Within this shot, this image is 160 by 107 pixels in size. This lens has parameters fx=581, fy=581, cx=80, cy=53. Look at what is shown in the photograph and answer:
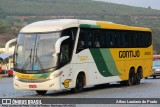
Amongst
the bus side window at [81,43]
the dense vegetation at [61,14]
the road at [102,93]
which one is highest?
the dense vegetation at [61,14]

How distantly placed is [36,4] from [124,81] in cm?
16962

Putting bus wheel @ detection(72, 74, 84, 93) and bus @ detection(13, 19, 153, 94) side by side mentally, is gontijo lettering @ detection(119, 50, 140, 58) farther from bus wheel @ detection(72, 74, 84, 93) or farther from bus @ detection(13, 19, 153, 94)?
bus wheel @ detection(72, 74, 84, 93)

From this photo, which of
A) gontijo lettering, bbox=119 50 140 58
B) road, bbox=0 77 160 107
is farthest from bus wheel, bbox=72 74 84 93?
gontijo lettering, bbox=119 50 140 58

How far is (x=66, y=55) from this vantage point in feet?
80.6

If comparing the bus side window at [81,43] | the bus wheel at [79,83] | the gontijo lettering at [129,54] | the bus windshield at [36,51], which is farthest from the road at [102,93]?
the gontijo lettering at [129,54]

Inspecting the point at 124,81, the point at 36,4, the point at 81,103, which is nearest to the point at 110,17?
the point at 36,4

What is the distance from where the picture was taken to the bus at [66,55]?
23891 mm

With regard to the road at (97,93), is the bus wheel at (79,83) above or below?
above

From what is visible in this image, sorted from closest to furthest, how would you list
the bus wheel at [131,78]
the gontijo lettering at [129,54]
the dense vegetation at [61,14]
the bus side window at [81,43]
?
1. the bus side window at [81,43]
2. the gontijo lettering at [129,54]
3. the bus wheel at [131,78]
4. the dense vegetation at [61,14]

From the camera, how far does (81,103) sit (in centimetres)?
1983

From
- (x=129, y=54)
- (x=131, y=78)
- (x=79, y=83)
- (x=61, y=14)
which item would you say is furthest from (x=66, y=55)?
(x=61, y=14)

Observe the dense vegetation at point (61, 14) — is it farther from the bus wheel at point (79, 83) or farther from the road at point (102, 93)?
the bus wheel at point (79, 83)

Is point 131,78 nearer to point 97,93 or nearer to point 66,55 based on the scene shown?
point 97,93

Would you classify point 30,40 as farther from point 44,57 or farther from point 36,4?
point 36,4
